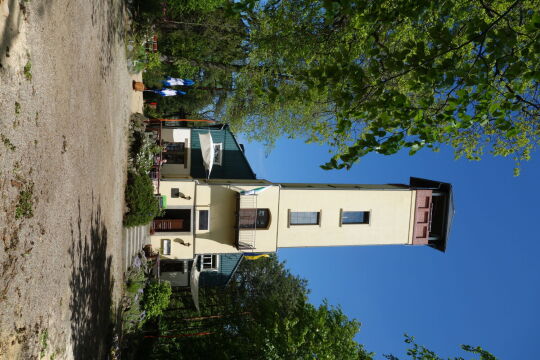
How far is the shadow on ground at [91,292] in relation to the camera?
10.7m

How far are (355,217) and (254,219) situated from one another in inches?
251

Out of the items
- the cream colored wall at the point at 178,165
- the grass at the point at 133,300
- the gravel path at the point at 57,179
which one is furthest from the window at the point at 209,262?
the gravel path at the point at 57,179

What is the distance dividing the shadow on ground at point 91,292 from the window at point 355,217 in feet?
45.4

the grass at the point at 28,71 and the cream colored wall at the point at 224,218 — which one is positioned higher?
the grass at the point at 28,71

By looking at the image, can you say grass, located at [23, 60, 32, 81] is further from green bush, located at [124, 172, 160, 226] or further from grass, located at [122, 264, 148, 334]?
grass, located at [122, 264, 148, 334]

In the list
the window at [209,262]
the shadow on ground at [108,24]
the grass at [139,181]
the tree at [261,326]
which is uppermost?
the shadow on ground at [108,24]

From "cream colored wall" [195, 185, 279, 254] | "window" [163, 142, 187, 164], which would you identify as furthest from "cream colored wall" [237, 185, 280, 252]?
"window" [163, 142, 187, 164]

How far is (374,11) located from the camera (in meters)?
7.46

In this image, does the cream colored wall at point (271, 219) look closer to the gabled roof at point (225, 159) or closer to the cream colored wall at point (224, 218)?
the cream colored wall at point (224, 218)

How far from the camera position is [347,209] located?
22.9 metres

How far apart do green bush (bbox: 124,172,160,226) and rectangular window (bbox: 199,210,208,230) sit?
4.51 m

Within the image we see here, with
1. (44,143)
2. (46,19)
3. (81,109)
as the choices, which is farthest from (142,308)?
(46,19)

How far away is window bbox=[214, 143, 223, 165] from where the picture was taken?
87.8 feet

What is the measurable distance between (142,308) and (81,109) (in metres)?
11.7
